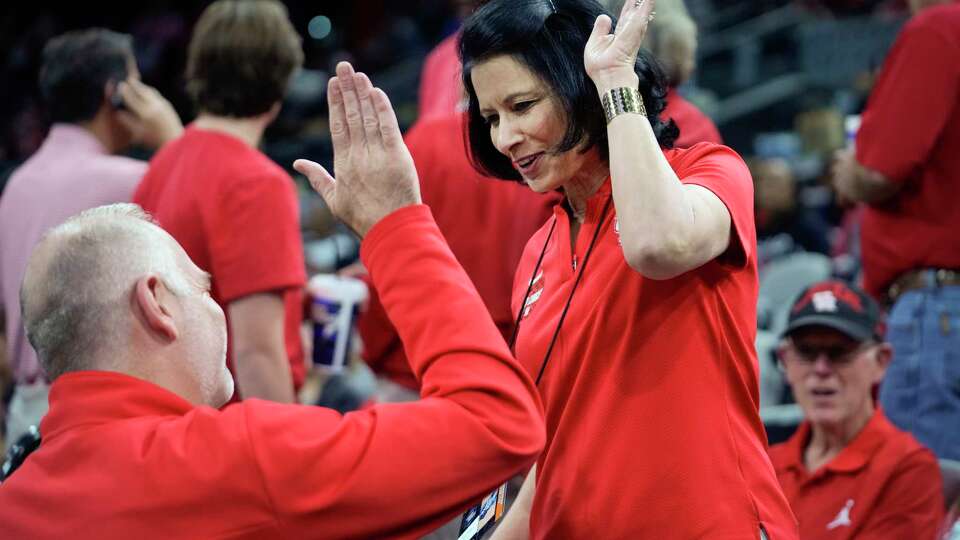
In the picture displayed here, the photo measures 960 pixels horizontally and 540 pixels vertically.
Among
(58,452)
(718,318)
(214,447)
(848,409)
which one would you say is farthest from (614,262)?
(848,409)

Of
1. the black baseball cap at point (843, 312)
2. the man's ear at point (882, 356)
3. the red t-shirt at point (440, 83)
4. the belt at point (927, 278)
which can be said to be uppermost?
the red t-shirt at point (440, 83)

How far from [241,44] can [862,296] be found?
1.99 meters

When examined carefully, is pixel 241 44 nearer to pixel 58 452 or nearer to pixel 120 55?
pixel 120 55

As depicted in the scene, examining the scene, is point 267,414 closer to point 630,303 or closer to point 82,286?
point 82,286

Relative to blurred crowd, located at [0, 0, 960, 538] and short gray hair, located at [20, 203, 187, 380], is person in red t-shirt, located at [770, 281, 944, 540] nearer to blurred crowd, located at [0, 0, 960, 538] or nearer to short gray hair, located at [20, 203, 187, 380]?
blurred crowd, located at [0, 0, 960, 538]

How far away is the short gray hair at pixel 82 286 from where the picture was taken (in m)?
1.78

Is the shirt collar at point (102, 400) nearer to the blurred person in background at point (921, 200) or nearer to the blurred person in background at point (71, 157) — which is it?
the blurred person in background at point (71, 157)

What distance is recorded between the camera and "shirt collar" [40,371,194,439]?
1.74 metres

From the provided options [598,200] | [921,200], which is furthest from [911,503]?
[598,200]

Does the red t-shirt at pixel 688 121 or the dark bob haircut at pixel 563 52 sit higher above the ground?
the dark bob haircut at pixel 563 52

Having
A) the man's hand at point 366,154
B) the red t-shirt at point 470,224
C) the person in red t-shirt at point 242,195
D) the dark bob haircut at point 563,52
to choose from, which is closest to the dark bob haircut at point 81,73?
the person in red t-shirt at point 242,195

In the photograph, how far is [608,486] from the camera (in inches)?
78.9

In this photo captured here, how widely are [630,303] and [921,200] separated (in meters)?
1.91

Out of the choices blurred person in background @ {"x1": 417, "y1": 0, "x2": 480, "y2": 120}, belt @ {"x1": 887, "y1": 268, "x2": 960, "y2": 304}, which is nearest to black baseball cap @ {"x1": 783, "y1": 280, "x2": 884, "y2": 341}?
belt @ {"x1": 887, "y1": 268, "x2": 960, "y2": 304}
